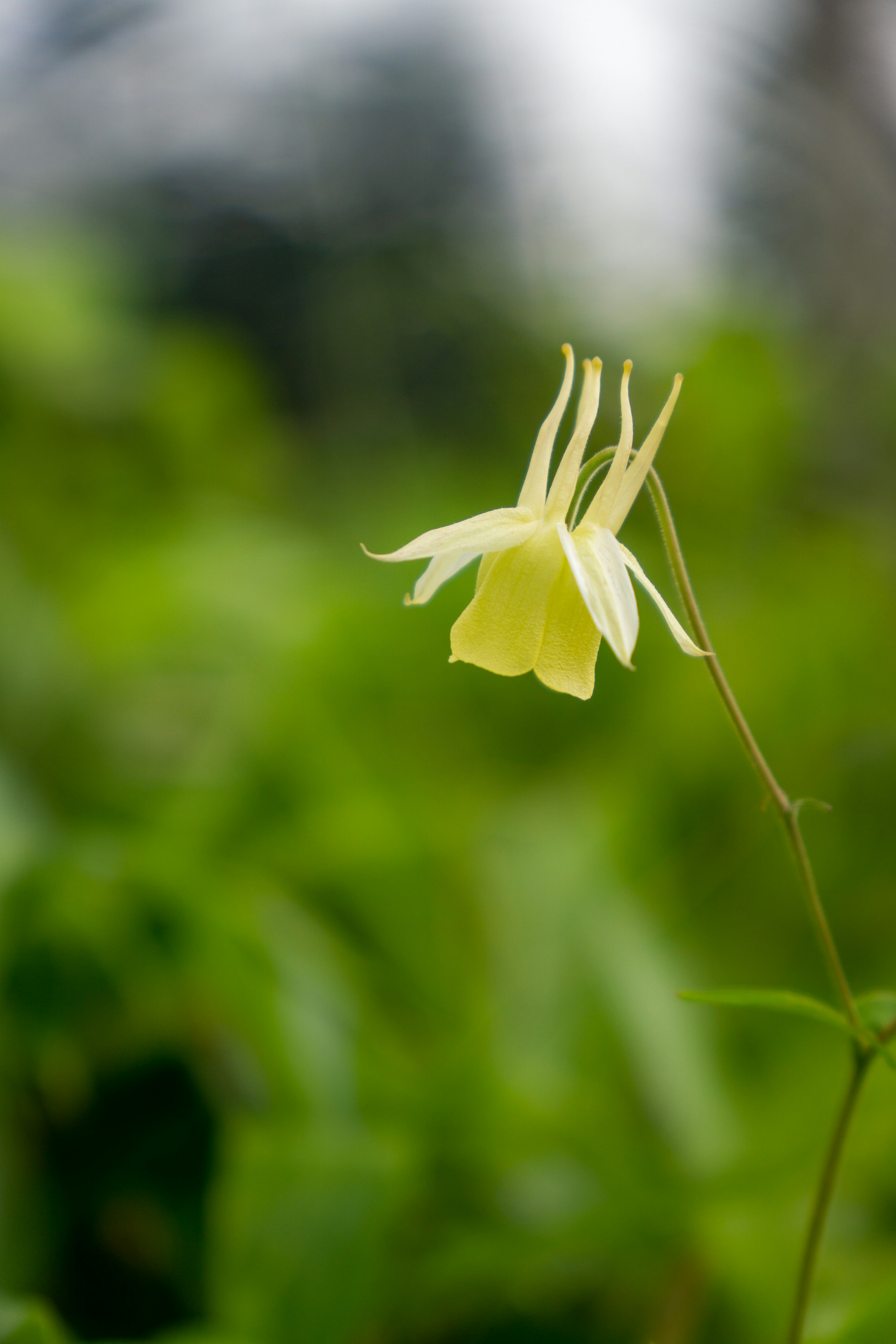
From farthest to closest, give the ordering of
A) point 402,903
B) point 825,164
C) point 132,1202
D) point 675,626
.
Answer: point 825,164 < point 402,903 < point 132,1202 < point 675,626

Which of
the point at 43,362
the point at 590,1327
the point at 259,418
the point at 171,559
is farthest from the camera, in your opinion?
the point at 259,418

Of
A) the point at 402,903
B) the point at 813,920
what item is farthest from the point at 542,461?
the point at 402,903

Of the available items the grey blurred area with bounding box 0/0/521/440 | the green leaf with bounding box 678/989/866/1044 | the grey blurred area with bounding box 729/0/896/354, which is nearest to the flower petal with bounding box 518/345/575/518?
the green leaf with bounding box 678/989/866/1044

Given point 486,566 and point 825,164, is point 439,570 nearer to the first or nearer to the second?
point 486,566

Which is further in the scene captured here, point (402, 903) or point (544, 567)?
point (402, 903)

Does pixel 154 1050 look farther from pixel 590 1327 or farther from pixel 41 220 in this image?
pixel 41 220

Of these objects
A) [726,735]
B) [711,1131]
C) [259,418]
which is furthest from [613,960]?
[259,418]

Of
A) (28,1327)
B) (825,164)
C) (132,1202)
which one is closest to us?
A: (28,1327)
